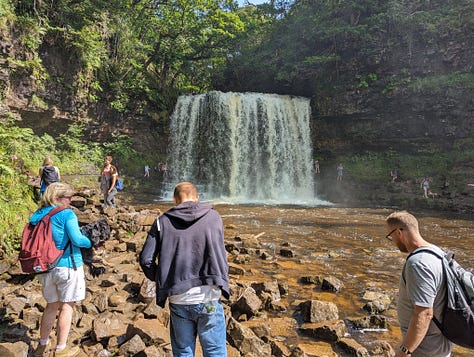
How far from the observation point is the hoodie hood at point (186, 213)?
99.4 inches

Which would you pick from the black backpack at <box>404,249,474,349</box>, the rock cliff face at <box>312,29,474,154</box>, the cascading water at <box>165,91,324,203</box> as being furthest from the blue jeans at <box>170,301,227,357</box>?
the rock cliff face at <box>312,29,474,154</box>

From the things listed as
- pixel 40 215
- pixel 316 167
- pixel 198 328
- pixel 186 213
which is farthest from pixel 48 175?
pixel 316 167

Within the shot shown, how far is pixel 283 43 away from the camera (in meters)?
29.1

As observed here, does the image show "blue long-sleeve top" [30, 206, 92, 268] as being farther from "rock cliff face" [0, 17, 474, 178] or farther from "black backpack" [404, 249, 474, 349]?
"rock cliff face" [0, 17, 474, 178]

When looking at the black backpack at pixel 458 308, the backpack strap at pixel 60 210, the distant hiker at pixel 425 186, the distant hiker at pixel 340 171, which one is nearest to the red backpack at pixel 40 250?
the backpack strap at pixel 60 210

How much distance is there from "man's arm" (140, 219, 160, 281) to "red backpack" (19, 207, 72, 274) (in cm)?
126

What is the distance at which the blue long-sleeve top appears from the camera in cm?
316

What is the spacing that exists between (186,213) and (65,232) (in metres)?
1.56

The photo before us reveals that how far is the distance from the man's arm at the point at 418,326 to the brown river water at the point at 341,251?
81.0 inches

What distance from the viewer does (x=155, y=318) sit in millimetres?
4070

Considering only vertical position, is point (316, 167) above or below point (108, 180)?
above

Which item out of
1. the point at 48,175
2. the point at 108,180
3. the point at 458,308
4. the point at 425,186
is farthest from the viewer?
the point at 425,186

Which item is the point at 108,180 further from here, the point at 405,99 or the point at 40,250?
the point at 405,99

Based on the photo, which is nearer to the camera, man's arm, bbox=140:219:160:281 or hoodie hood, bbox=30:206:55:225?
man's arm, bbox=140:219:160:281
